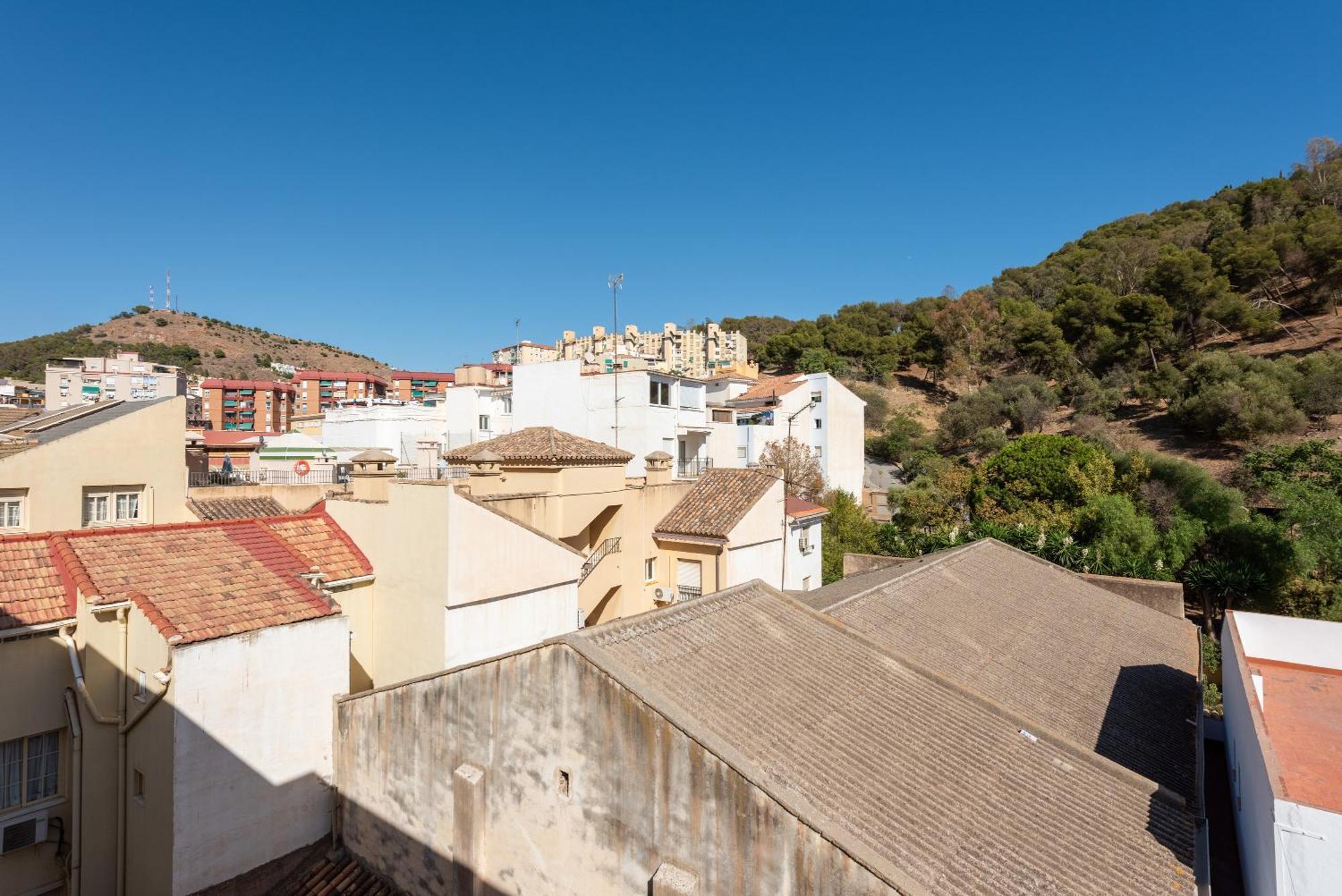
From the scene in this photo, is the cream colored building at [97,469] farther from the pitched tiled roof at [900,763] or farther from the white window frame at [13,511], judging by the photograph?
the pitched tiled roof at [900,763]

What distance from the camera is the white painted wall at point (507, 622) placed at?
12.5 meters

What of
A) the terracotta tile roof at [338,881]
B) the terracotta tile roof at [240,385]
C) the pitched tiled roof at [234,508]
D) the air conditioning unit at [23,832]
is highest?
the terracotta tile roof at [240,385]

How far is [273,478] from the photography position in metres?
23.3

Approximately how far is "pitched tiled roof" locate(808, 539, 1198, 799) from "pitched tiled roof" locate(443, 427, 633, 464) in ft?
23.7

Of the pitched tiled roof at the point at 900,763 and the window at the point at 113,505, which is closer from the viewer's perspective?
the pitched tiled roof at the point at 900,763

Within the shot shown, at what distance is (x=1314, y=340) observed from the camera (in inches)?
1674

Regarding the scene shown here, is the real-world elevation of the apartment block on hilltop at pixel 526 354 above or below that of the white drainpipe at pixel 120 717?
above

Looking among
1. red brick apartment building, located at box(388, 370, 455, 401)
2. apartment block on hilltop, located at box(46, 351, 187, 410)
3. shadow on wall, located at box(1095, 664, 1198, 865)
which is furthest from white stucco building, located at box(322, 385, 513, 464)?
red brick apartment building, located at box(388, 370, 455, 401)

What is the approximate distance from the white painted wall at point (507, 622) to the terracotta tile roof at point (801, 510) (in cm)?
922

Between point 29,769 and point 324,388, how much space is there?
3763 inches

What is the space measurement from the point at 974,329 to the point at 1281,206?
24.8 meters

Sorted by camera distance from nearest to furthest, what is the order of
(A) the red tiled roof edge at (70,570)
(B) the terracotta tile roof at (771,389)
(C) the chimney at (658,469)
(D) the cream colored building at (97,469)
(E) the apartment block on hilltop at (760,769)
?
(E) the apartment block on hilltop at (760,769) < (A) the red tiled roof edge at (70,570) < (D) the cream colored building at (97,469) < (C) the chimney at (658,469) < (B) the terracotta tile roof at (771,389)

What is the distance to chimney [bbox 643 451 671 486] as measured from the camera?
817 inches

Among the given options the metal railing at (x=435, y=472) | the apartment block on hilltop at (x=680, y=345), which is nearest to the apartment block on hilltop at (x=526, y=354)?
the apartment block on hilltop at (x=680, y=345)
